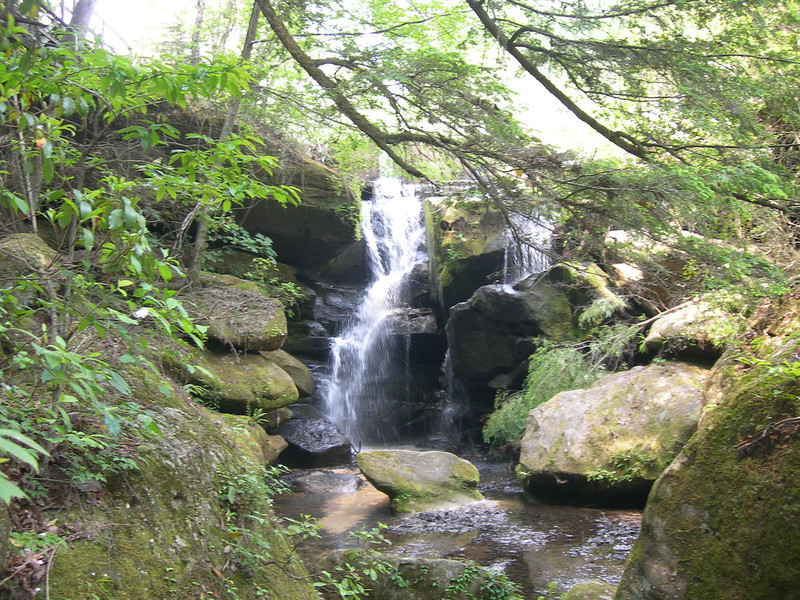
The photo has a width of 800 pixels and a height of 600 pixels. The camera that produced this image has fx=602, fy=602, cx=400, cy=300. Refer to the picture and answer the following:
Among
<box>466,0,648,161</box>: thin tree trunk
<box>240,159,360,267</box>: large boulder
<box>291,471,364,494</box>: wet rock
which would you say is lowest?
<box>291,471,364,494</box>: wet rock

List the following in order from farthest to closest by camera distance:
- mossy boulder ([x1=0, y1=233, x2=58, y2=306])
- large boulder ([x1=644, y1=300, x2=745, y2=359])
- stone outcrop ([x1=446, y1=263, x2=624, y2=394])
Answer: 1. stone outcrop ([x1=446, y1=263, x2=624, y2=394])
2. large boulder ([x1=644, y1=300, x2=745, y2=359])
3. mossy boulder ([x1=0, y1=233, x2=58, y2=306])

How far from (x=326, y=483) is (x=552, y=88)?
6.38 meters

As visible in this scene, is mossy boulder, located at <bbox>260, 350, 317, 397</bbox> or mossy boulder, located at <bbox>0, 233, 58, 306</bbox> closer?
mossy boulder, located at <bbox>0, 233, 58, 306</bbox>

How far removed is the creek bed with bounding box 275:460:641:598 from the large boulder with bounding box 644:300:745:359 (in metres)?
2.35

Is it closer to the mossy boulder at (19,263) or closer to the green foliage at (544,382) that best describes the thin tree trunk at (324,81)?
the mossy boulder at (19,263)

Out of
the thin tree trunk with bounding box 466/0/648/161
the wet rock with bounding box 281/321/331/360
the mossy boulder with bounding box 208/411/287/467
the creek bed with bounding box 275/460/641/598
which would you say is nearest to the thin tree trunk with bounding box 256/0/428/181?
the thin tree trunk with bounding box 466/0/648/161

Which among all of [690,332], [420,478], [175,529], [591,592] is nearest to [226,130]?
[420,478]

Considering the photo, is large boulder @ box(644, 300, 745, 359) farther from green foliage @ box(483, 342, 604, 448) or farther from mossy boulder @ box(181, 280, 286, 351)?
mossy boulder @ box(181, 280, 286, 351)

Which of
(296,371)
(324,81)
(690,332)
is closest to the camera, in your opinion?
(324,81)

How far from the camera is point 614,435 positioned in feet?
24.3

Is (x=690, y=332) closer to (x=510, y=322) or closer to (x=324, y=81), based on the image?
(x=510, y=322)

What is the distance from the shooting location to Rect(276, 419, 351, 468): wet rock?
33.3ft

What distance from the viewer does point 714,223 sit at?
4.73 meters

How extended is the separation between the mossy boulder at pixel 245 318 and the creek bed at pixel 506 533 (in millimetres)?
2266
